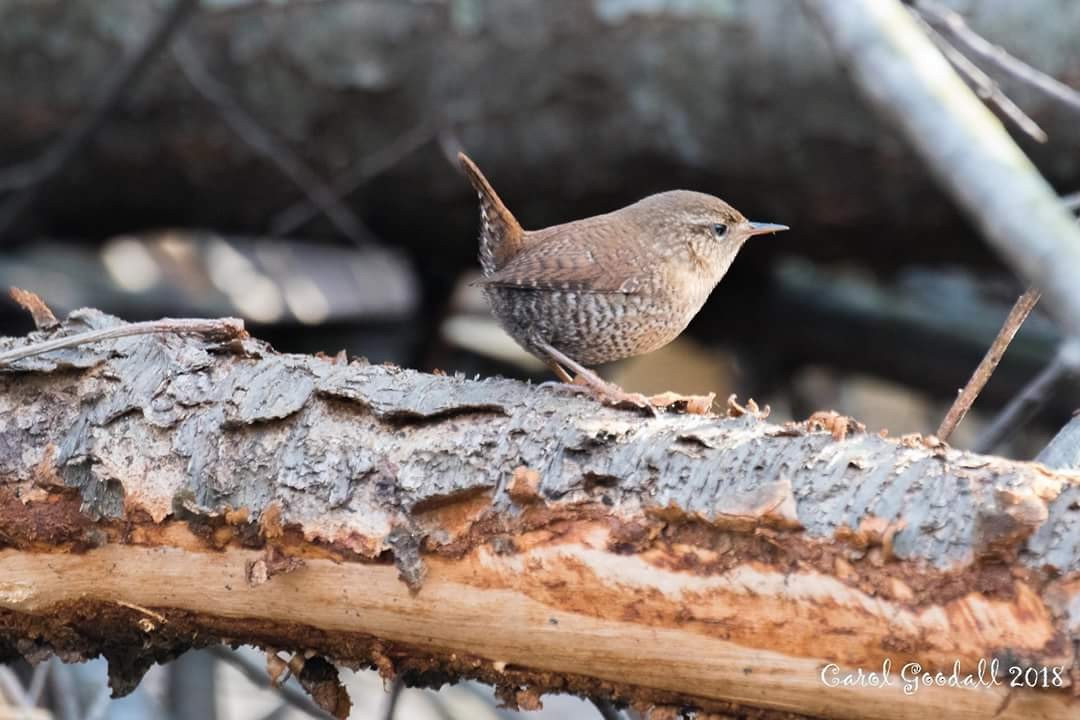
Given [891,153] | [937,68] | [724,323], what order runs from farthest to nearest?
[724,323]
[891,153]
[937,68]

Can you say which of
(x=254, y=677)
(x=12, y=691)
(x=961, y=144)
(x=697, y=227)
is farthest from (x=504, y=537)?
(x=12, y=691)

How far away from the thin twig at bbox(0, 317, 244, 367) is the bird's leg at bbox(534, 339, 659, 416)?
642 mm

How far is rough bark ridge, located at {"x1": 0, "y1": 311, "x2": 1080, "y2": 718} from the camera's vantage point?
176 centimetres

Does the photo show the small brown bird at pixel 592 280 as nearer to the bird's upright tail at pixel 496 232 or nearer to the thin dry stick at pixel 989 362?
the bird's upright tail at pixel 496 232

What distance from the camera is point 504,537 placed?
1952 millimetres

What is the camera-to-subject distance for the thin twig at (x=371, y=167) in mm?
4414

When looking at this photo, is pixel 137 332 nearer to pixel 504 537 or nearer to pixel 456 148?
pixel 504 537

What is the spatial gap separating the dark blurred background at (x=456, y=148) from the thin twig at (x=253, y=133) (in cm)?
2

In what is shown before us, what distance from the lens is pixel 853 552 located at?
1794 mm

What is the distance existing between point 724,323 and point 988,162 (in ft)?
13.8

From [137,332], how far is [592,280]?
1081 mm

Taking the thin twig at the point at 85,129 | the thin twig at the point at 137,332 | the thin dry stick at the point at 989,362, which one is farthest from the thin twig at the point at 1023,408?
the thin twig at the point at 85,129

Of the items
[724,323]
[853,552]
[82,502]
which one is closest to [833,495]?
[853,552]

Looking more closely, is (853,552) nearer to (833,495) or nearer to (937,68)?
(833,495)
